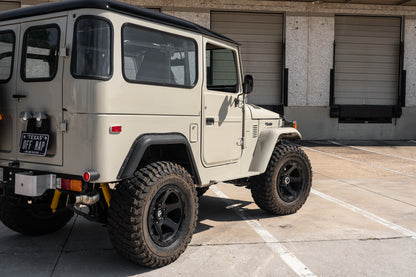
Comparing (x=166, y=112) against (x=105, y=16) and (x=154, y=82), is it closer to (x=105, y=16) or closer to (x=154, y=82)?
(x=154, y=82)

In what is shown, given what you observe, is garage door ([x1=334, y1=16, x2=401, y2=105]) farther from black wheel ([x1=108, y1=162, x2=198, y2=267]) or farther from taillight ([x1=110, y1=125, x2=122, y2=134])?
taillight ([x1=110, y1=125, x2=122, y2=134])

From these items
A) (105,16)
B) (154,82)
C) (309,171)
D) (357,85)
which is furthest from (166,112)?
(357,85)

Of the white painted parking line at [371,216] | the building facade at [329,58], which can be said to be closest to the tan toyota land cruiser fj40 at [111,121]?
the white painted parking line at [371,216]

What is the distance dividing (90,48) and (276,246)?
8.87 feet

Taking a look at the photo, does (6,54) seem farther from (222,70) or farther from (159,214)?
(222,70)

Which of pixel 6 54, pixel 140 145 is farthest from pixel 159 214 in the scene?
pixel 6 54

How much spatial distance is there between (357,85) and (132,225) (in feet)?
48.0

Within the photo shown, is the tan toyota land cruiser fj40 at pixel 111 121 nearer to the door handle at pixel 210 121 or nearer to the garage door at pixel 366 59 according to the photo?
the door handle at pixel 210 121

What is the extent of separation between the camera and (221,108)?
4.79m

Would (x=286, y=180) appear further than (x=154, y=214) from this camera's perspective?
Yes

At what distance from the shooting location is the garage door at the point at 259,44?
50.7 ft

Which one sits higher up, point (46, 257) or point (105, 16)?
point (105, 16)

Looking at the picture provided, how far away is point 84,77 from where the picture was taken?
3.45 m

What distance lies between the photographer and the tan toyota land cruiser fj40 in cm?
349
